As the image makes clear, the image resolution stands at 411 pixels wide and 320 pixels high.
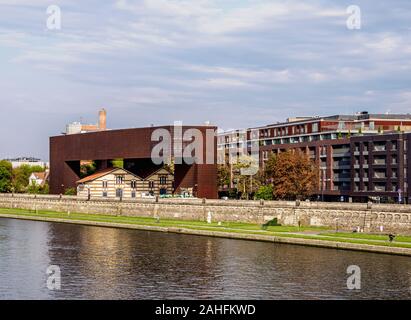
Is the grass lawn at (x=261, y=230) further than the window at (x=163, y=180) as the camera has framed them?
No

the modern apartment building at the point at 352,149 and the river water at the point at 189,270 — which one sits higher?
the modern apartment building at the point at 352,149

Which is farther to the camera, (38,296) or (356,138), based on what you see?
(356,138)

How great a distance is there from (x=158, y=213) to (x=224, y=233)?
30.3 m

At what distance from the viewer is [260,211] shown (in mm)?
105125

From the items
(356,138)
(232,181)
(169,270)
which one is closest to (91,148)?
(232,181)

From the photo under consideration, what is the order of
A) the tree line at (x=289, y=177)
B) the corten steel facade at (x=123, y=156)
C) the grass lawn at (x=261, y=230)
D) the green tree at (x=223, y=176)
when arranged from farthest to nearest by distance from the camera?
1. the green tree at (x=223, y=176)
2. the tree line at (x=289, y=177)
3. the corten steel facade at (x=123, y=156)
4. the grass lawn at (x=261, y=230)

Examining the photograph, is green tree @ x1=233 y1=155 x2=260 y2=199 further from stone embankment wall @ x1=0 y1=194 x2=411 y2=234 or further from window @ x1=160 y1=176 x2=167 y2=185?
stone embankment wall @ x1=0 y1=194 x2=411 y2=234

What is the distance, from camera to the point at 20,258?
7400 centimetres

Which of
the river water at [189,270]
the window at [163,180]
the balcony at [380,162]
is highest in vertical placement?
the balcony at [380,162]

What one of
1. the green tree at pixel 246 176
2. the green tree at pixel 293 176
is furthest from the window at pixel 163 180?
the green tree at pixel 293 176

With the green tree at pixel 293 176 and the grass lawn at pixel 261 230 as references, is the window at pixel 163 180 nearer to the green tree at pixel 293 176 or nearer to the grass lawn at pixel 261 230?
the grass lawn at pixel 261 230

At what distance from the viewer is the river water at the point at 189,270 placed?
180ft

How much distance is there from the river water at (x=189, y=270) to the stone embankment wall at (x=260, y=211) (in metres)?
12.6
